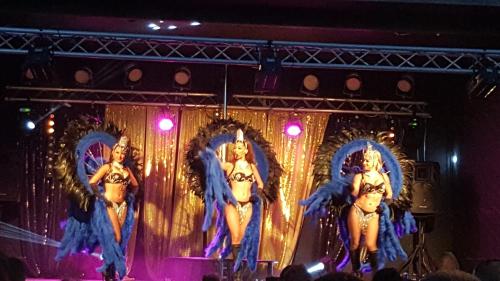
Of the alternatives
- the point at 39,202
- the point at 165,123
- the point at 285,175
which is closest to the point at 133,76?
the point at 165,123

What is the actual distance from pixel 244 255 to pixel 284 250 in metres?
1.93

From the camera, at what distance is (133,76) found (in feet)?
34.3

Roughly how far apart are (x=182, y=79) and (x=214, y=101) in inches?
36.5

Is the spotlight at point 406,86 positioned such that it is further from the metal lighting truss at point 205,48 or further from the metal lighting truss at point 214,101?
the metal lighting truss at point 205,48

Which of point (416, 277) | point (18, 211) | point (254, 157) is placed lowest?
point (416, 277)

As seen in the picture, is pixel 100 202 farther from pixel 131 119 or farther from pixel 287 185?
pixel 287 185

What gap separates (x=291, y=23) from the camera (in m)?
7.81

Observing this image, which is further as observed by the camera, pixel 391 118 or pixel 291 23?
pixel 391 118

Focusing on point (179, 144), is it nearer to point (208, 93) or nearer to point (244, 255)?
point (208, 93)

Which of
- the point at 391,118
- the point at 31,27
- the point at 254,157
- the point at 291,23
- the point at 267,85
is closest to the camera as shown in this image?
the point at 291,23

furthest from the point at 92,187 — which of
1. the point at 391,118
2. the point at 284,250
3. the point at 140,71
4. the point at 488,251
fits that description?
the point at 488,251

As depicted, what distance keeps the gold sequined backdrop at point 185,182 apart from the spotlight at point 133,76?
0.86 m

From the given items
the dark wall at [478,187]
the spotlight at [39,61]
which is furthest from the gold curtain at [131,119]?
the dark wall at [478,187]

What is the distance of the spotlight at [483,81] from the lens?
8.90 meters
